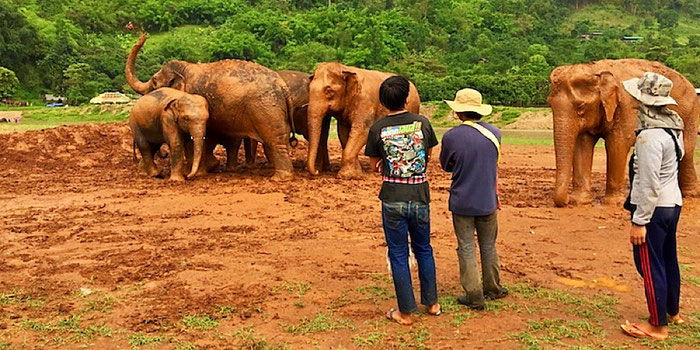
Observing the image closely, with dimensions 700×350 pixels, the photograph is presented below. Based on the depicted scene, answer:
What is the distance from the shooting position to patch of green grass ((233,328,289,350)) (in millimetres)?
4672

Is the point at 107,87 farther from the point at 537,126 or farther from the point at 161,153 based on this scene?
the point at 161,153

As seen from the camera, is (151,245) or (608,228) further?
(608,228)

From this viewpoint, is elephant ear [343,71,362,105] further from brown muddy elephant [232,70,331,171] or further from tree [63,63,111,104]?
tree [63,63,111,104]

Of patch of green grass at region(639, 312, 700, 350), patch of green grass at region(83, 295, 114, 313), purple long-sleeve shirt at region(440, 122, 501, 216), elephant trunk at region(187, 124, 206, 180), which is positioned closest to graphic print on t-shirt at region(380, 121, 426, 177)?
purple long-sleeve shirt at region(440, 122, 501, 216)

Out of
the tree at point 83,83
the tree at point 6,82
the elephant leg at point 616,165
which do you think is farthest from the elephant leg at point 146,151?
the tree at point 6,82

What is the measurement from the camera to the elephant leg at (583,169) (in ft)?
34.7

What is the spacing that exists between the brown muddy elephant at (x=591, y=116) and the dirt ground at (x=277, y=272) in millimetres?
523

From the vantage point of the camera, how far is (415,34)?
8838 cm

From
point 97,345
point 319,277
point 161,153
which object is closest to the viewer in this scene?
point 97,345

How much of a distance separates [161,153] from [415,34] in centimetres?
7569

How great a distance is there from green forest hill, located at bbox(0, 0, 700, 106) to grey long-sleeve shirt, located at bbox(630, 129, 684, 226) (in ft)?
145

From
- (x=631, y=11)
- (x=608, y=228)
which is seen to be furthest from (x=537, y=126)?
(x=631, y=11)

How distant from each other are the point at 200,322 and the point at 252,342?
63 centimetres

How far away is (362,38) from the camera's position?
266 feet
